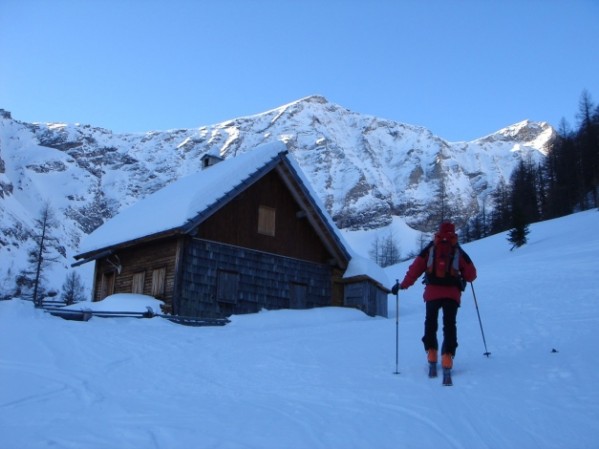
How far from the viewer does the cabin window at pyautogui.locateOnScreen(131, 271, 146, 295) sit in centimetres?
2109

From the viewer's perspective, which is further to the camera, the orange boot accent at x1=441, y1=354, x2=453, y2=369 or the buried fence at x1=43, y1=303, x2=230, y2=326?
the buried fence at x1=43, y1=303, x2=230, y2=326

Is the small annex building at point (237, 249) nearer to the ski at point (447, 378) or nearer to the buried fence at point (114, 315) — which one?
the buried fence at point (114, 315)

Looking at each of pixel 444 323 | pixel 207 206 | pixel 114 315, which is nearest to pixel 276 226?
pixel 207 206

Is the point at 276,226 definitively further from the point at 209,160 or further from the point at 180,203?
the point at 209,160

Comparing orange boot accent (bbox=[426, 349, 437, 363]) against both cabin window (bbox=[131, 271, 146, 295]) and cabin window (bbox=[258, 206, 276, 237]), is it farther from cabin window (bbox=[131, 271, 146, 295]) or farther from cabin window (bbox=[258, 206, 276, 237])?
cabin window (bbox=[131, 271, 146, 295])

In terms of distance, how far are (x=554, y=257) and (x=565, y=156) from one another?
45.4 meters

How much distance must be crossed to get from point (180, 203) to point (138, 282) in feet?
10.3

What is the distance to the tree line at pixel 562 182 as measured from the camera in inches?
2557

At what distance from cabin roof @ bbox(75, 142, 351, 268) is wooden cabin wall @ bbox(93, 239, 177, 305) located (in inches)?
26.1

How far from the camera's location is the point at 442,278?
907cm

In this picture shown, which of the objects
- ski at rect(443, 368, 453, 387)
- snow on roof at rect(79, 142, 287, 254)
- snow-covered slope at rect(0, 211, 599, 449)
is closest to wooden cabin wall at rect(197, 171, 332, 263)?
snow on roof at rect(79, 142, 287, 254)

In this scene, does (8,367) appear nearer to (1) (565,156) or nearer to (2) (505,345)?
(2) (505,345)

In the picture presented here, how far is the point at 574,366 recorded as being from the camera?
8.52 meters

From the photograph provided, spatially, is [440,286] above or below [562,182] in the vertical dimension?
below
